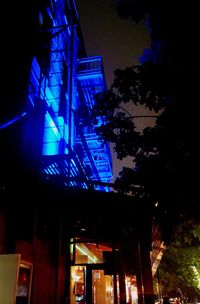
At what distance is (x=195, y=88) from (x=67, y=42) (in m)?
13.2

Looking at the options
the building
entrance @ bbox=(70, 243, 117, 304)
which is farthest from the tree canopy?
entrance @ bbox=(70, 243, 117, 304)

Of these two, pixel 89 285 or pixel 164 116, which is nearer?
pixel 164 116

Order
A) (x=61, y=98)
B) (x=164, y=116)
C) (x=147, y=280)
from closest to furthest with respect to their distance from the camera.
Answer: (x=164, y=116)
(x=147, y=280)
(x=61, y=98)

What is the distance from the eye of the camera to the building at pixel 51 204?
7285 mm

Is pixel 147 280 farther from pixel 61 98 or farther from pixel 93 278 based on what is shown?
pixel 61 98

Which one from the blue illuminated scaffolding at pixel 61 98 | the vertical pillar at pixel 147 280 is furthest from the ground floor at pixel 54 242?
the blue illuminated scaffolding at pixel 61 98

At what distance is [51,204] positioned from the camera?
28.6 feet

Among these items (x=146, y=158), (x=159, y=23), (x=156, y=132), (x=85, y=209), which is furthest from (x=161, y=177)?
(x=159, y=23)

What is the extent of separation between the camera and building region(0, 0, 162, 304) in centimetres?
729

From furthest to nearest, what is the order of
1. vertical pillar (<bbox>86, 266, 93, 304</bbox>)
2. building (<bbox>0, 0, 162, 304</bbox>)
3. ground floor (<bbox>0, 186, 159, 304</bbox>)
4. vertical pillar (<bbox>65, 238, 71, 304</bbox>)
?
vertical pillar (<bbox>86, 266, 93, 304</bbox>), vertical pillar (<bbox>65, 238, 71, 304</bbox>), building (<bbox>0, 0, 162, 304</bbox>), ground floor (<bbox>0, 186, 159, 304</bbox>)

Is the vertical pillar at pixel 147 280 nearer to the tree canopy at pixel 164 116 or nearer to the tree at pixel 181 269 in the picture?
the tree canopy at pixel 164 116

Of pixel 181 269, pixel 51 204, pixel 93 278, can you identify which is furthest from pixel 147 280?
pixel 181 269

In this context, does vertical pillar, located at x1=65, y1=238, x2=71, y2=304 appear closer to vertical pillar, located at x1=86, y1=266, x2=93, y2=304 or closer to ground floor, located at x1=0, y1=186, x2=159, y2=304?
ground floor, located at x1=0, y1=186, x2=159, y2=304

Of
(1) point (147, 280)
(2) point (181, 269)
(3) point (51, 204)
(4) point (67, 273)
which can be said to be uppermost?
(3) point (51, 204)
